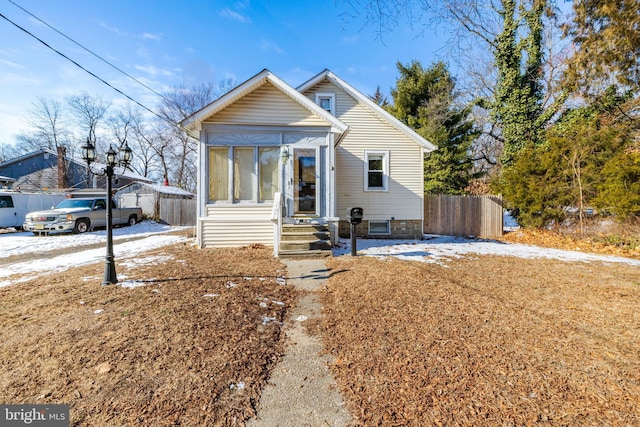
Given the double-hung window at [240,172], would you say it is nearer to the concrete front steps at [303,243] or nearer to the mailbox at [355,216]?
the concrete front steps at [303,243]

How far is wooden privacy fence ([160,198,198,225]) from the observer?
17.9 metres

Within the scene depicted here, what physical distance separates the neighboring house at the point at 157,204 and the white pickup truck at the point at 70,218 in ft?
10.2

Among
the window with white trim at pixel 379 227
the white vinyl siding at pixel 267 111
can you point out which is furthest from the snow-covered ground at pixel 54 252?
the window with white trim at pixel 379 227

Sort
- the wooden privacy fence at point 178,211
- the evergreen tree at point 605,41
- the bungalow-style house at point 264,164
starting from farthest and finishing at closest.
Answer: the wooden privacy fence at point 178,211
the bungalow-style house at point 264,164
the evergreen tree at point 605,41

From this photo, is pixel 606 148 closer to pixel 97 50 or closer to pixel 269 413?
pixel 269 413

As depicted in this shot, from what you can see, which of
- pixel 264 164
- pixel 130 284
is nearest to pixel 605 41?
pixel 264 164

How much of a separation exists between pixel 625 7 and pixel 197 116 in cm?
1042

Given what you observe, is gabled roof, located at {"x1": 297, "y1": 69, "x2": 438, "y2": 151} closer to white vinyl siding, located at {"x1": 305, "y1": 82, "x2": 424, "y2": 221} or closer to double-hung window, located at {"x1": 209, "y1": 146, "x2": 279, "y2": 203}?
white vinyl siding, located at {"x1": 305, "y1": 82, "x2": 424, "y2": 221}

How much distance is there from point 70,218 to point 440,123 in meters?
19.6

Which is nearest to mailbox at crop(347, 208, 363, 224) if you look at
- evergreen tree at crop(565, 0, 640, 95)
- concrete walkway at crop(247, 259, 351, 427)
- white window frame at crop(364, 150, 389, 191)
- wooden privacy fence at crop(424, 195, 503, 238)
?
white window frame at crop(364, 150, 389, 191)

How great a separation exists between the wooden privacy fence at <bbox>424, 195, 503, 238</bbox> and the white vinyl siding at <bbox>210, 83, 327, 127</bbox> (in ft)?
24.1

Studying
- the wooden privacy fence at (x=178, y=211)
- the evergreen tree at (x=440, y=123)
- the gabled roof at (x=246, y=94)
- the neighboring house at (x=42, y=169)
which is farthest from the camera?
the neighboring house at (x=42, y=169)

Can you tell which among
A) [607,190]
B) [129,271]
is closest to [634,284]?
[607,190]

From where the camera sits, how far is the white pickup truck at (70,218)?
464 inches
